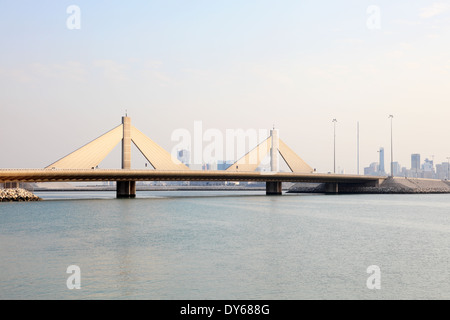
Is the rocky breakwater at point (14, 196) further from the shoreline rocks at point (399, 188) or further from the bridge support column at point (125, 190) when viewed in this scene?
the shoreline rocks at point (399, 188)

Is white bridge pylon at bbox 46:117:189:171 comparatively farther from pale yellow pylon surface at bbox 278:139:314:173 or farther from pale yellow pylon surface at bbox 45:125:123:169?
pale yellow pylon surface at bbox 278:139:314:173

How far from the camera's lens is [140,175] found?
93875 millimetres

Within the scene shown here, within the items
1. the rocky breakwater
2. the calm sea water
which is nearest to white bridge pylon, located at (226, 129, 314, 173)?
the rocky breakwater

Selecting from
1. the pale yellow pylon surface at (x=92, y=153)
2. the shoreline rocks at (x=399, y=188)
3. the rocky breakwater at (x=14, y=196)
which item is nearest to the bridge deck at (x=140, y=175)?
the pale yellow pylon surface at (x=92, y=153)

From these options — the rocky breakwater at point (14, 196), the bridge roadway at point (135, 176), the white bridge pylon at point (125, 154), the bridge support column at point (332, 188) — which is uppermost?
the white bridge pylon at point (125, 154)

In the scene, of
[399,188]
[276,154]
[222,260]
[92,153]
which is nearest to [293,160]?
[276,154]

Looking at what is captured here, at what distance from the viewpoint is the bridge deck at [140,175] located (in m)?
80.3

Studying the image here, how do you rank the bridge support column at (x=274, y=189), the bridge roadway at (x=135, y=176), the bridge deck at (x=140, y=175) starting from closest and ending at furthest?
the bridge deck at (x=140, y=175) < the bridge roadway at (x=135, y=176) < the bridge support column at (x=274, y=189)

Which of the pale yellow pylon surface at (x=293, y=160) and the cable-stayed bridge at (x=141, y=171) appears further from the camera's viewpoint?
the pale yellow pylon surface at (x=293, y=160)

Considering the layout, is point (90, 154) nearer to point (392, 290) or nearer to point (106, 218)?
point (106, 218)

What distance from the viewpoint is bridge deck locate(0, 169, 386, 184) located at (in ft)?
263
